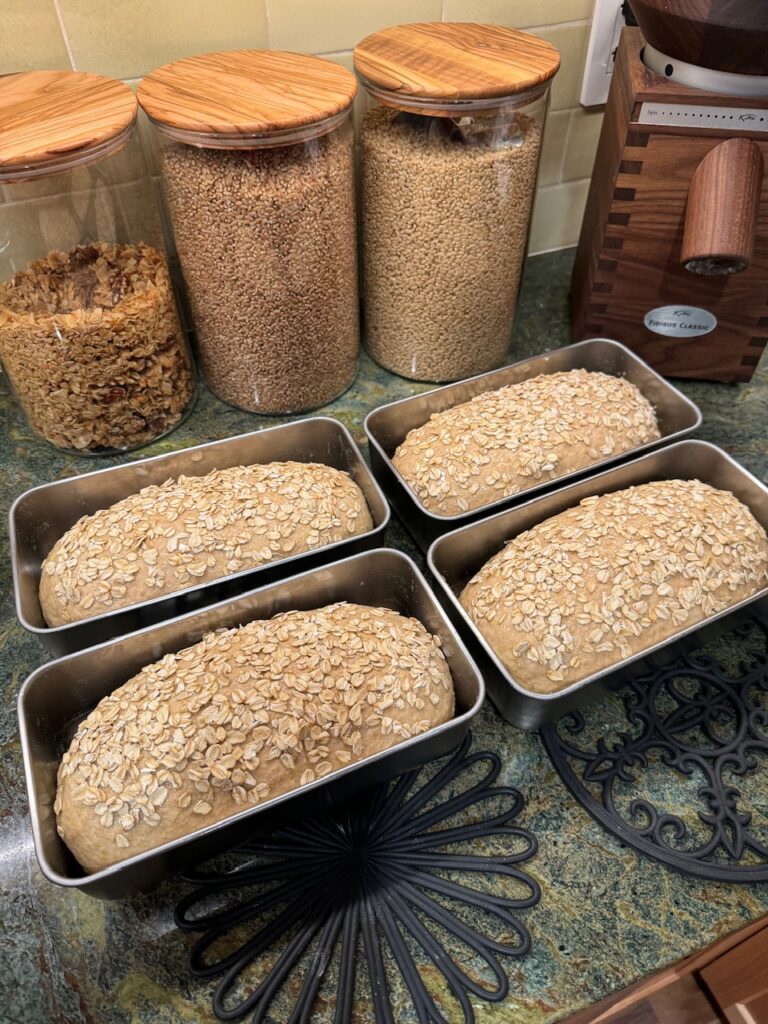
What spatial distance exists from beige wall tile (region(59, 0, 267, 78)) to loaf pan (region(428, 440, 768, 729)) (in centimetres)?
73

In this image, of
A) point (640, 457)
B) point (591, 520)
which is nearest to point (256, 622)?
point (591, 520)

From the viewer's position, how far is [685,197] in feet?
2.92

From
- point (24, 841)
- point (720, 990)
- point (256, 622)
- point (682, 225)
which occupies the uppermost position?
point (682, 225)

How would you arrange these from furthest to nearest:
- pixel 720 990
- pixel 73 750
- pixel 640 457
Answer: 1. pixel 640 457
2. pixel 720 990
3. pixel 73 750

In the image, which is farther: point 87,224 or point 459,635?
point 87,224

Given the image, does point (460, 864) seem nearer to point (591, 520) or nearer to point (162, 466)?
point (591, 520)

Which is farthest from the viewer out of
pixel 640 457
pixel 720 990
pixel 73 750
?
pixel 640 457

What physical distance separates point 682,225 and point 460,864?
0.80 metres

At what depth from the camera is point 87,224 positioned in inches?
35.5

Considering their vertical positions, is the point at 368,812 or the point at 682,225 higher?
the point at 682,225

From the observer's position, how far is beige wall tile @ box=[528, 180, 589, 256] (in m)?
1.30

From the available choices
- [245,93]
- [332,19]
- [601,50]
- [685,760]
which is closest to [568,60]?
[601,50]

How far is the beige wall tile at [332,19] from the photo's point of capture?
0.96 m

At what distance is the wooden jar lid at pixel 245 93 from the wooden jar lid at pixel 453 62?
0.17 feet
